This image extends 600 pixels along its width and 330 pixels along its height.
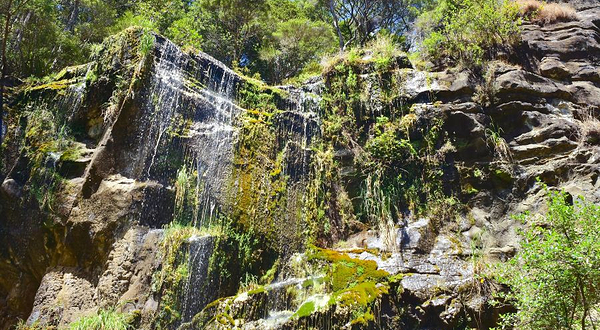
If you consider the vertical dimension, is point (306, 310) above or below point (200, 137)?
below

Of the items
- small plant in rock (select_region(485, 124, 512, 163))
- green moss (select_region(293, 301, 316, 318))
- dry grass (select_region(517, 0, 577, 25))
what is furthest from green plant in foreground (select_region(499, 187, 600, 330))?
dry grass (select_region(517, 0, 577, 25))

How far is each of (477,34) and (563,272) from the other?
7004 millimetres

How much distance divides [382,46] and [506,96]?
10.1ft

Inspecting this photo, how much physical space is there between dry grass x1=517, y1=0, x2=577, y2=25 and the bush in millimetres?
791

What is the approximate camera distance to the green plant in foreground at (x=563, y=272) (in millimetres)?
4270

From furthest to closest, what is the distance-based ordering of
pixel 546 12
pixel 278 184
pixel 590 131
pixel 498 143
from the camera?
pixel 546 12, pixel 278 184, pixel 498 143, pixel 590 131

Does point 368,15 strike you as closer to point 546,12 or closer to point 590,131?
point 546,12

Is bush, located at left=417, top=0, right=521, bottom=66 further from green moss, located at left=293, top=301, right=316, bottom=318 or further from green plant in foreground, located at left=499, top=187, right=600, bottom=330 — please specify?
green moss, located at left=293, top=301, right=316, bottom=318

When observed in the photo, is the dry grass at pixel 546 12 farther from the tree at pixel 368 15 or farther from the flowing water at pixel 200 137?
the flowing water at pixel 200 137

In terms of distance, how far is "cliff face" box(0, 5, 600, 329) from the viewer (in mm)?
6402

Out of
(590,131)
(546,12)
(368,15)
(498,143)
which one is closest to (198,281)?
(498,143)

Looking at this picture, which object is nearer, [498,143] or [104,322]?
[104,322]

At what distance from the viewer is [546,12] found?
10.4 meters

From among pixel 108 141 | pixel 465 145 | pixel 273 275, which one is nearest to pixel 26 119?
pixel 108 141
